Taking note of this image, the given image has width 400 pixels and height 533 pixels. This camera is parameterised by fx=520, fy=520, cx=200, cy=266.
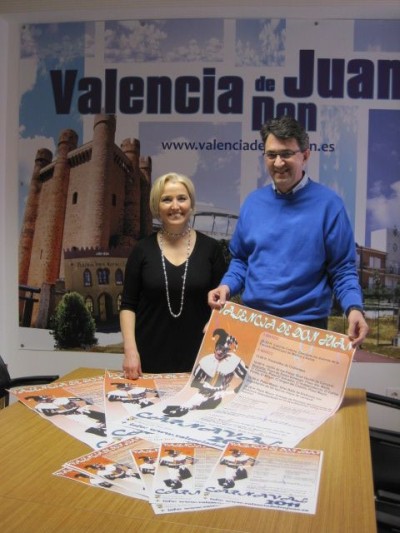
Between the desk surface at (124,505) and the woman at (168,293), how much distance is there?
0.85m

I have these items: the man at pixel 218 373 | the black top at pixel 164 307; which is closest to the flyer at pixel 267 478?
the man at pixel 218 373

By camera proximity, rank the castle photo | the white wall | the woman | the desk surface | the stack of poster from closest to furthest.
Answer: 1. the desk surface
2. the stack of poster
3. the woman
4. the white wall
5. the castle photo

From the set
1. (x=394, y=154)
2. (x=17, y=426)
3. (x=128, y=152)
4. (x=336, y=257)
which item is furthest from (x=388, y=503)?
(x=128, y=152)

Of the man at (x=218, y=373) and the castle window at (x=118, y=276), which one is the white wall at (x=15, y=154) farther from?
the man at (x=218, y=373)

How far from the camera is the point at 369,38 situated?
3113 mm

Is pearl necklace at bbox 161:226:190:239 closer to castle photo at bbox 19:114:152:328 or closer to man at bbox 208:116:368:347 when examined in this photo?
man at bbox 208:116:368:347

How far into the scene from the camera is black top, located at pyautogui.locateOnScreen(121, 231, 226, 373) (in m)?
2.12

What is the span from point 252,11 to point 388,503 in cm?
273

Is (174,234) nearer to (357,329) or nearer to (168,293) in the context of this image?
(168,293)

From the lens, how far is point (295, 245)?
1.82m

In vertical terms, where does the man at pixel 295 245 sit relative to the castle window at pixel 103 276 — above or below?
above

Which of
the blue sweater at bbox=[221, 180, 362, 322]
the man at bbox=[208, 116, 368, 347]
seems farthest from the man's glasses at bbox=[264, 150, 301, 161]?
the blue sweater at bbox=[221, 180, 362, 322]

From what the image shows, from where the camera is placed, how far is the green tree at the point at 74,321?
339 centimetres

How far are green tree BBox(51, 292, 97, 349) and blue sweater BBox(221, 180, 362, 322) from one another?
1.73 m
